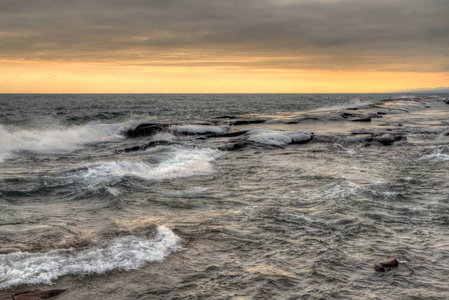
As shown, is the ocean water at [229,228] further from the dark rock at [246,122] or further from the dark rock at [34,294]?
the dark rock at [246,122]

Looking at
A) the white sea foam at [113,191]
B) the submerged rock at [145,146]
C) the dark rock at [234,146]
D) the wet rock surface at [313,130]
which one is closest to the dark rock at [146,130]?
the wet rock surface at [313,130]

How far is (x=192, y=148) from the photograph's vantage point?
2172cm

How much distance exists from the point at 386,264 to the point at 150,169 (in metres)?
11.1

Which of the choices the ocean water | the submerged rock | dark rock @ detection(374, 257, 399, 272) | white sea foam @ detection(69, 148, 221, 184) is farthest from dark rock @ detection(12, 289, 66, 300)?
the submerged rock

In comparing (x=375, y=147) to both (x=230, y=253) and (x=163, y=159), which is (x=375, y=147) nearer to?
(x=163, y=159)

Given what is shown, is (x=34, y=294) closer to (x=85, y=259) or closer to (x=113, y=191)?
(x=85, y=259)

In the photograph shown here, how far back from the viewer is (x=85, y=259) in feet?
22.4

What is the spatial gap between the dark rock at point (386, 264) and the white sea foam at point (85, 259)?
3.57m

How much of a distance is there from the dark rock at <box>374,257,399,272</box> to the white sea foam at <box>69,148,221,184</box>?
899cm

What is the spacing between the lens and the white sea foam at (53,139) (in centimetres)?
2389

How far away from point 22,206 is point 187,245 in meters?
5.89

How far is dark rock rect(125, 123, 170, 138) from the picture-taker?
30.3 meters

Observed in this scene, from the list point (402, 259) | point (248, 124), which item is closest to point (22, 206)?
point (402, 259)

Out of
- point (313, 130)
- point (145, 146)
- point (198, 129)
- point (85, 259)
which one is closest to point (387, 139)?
point (313, 130)
